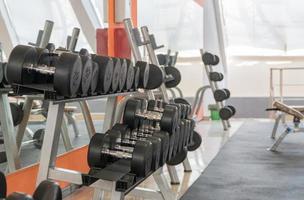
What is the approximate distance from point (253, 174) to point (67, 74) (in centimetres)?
205

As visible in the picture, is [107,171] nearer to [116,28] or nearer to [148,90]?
[148,90]

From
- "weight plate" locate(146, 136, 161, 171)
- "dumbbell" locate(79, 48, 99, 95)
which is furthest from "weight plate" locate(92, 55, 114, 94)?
"weight plate" locate(146, 136, 161, 171)

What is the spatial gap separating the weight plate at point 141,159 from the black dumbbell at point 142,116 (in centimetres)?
35

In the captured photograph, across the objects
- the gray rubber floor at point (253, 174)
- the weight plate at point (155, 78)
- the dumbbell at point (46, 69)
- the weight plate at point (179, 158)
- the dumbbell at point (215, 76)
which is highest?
the dumbbell at point (46, 69)

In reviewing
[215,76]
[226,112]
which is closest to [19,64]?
[215,76]

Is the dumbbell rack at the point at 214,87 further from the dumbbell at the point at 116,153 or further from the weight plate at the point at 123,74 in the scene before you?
the dumbbell at the point at 116,153

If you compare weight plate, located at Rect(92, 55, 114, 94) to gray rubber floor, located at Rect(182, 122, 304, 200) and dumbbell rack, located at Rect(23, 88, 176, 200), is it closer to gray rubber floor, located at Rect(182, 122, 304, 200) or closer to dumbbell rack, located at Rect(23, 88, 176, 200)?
dumbbell rack, located at Rect(23, 88, 176, 200)

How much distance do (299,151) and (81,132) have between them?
2291mm

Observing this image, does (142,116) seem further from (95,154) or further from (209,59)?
(209,59)

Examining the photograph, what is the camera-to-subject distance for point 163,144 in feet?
6.23

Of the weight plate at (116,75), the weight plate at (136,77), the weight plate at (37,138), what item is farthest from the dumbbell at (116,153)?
the weight plate at (37,138)

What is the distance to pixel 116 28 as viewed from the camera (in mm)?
3324

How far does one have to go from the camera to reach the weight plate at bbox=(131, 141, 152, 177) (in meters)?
1.63

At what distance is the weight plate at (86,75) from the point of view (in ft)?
5.41
